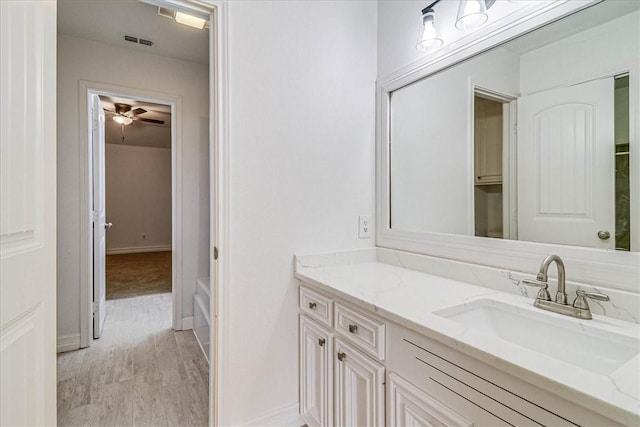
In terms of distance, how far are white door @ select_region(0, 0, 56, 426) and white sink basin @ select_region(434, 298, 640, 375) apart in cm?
120

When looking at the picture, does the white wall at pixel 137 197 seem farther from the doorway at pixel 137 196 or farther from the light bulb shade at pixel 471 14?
the light bulb shade at pixel 471 14

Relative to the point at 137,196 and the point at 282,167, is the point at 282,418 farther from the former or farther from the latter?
the point at 137,196

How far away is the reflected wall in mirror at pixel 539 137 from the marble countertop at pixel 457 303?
0.22 m

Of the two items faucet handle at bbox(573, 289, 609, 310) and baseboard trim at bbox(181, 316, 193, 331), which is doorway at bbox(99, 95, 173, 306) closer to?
baseboard trim at bbox(181, 316, 193, 331)

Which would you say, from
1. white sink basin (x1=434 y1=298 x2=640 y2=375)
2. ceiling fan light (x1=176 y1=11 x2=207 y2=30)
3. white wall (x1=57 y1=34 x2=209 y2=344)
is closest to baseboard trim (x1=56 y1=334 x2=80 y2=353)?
white wall (x1=57 y1=34 x2=209 y2=344)

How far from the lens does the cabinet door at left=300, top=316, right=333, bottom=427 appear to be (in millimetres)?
1377

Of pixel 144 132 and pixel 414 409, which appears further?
pixel 144 132

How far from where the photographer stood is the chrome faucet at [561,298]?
99cm

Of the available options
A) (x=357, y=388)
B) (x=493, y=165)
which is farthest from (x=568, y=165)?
(x=357, y=388)

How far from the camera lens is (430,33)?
60.3 inches

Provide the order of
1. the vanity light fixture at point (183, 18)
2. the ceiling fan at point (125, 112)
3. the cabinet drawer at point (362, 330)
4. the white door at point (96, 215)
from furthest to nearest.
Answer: the ceiling fan at point (125, 112) → the white door at point (96, 215) → the vanity light fixture at point (183, 18) → the cabinet drawer at point (362, 330)

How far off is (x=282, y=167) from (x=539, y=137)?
1124 millimetres

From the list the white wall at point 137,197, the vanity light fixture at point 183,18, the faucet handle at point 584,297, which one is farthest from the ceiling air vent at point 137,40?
the white wall at point 137,197

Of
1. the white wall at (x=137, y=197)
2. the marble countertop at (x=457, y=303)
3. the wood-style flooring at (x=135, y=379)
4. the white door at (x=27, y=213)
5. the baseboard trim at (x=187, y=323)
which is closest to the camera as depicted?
the marble countertop at (x=457, y=303)
